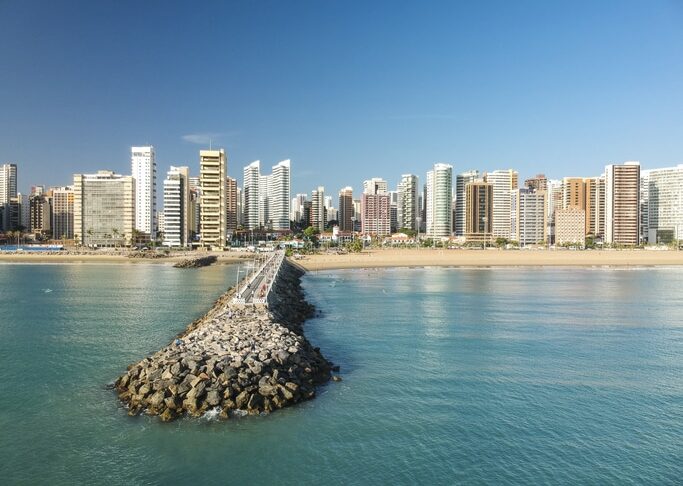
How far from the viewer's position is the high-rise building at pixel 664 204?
545ft

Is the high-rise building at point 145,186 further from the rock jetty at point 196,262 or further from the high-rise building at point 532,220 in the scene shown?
the high-rise building at point 532,220

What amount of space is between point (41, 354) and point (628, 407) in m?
24.9

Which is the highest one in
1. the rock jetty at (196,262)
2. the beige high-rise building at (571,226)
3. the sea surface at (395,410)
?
the beige high-rise building at (571,226)

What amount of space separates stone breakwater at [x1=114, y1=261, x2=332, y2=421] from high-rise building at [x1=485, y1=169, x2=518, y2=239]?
162577mm

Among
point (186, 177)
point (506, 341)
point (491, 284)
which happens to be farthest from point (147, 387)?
point (186, 177)

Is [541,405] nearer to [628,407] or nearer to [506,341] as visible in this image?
[628,407]

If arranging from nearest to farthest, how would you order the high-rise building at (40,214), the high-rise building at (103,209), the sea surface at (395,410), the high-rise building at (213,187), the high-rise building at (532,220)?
the sea surface at (395,410) < the high-rise building at (213,187) < the high-rise building at (103,209) < the high-rise building at (532,220) < the high-rise building at (40,214)

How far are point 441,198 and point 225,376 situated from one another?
181 meters

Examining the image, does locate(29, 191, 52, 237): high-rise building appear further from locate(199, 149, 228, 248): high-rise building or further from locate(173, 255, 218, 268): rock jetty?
locate(173, 255, 218, 268): rock jetty

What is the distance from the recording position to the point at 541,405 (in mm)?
18625

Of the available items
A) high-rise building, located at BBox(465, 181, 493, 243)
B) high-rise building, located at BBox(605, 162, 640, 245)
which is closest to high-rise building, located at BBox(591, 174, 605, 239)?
high-rise building, located at BBox(605, 162, 640, 245)

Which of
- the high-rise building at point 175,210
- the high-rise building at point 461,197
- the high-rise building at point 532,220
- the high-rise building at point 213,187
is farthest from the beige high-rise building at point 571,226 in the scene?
the high-rise building at point 175,210

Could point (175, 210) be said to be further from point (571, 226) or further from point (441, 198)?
point (571, 226)

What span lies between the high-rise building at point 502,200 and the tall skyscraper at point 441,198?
13.9 metres
